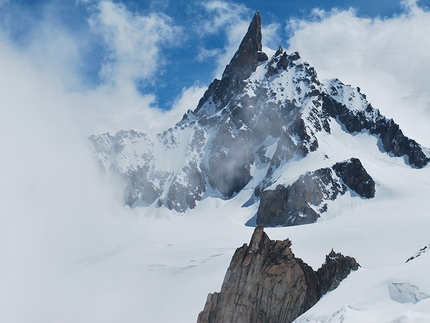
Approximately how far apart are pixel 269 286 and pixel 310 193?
11022 centimetres

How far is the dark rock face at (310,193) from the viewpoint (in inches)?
5881

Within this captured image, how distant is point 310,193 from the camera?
15150 cm

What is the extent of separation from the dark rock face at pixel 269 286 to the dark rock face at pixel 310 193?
103m

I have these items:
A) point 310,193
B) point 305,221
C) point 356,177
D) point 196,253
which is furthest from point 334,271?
point 356,177

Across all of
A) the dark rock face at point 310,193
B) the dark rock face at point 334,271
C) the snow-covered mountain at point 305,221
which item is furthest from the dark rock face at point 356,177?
the dark rock face at point 334,271

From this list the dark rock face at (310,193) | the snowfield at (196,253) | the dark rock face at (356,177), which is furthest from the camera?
the dark rock face at (356,177)

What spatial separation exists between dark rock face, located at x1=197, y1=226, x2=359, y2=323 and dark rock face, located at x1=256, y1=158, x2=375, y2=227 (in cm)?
10317

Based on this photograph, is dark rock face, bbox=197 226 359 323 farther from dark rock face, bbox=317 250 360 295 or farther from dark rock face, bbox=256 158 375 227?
dark rock face, bbox=256 158 375 227

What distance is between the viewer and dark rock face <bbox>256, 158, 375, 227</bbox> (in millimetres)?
149375

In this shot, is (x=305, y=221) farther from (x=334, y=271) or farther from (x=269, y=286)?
(x=269, y=286)

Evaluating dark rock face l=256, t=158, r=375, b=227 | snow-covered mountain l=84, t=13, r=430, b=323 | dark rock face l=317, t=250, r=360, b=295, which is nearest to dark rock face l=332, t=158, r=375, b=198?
dark rock face l=256, t=158, r=375, b=227

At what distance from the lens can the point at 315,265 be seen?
88.9 meters

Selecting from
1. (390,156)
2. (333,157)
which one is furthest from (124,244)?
(390,156)

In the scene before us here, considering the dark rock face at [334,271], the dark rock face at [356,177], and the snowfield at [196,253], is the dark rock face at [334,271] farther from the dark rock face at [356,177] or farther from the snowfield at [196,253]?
the dark rock face at [356,177]
